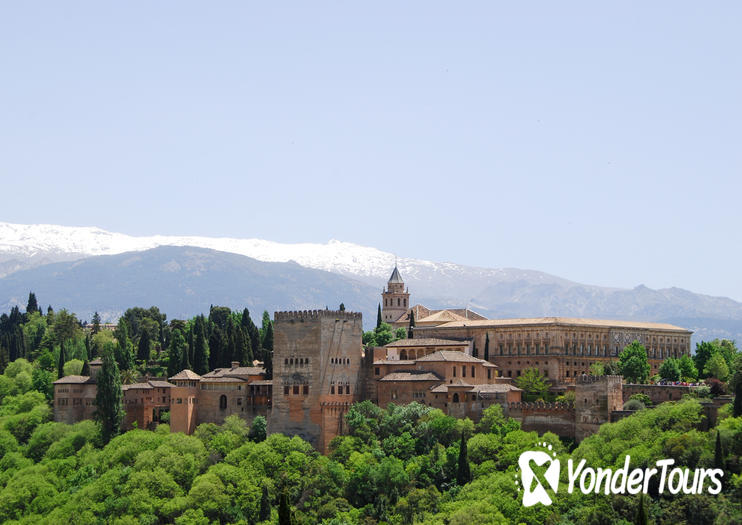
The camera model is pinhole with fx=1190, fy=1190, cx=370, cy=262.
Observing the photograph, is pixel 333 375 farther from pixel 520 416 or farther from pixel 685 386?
pixel 685 386

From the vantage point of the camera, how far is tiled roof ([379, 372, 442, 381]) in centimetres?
9412

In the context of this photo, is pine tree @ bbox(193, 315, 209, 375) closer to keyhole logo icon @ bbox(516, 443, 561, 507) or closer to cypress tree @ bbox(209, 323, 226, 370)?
cypress tree @ bbox(209, 323, 226, 370)

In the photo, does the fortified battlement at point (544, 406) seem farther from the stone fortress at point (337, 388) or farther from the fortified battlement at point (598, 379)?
the fortified battlement at point (598, 379)

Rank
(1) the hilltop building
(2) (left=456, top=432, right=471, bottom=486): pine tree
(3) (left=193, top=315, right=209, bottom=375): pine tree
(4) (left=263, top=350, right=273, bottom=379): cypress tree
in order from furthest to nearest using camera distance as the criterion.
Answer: (1) the hilltop building → (3) (left=193, top=315, right=209, bottom=375): pine tree → (4) (left=263, top=350, right=273, bottom=379): cypress tree → (2) (left=456, top=432, right=471, bottom=486): pine tree

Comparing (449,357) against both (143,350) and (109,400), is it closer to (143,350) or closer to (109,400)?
(109,400)

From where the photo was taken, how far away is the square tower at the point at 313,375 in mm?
92625

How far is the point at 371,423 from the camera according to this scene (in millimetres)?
92250

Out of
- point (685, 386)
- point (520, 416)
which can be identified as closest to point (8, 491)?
point (520, 416)

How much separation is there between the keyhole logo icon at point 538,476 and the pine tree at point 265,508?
18157mm

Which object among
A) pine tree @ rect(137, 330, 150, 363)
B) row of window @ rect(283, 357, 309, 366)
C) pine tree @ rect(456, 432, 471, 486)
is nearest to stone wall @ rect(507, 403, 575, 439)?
pine tree @ rect(456, 432, 471, 486)

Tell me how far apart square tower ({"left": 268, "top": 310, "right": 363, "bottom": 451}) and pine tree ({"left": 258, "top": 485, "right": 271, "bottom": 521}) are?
776cm

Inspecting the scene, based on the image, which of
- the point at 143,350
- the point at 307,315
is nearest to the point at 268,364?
the point at 307,315

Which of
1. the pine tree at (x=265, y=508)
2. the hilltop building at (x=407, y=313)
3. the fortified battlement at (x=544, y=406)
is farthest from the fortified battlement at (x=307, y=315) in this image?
the hilltop building at (x=407, y=313)

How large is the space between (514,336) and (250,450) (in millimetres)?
34182
